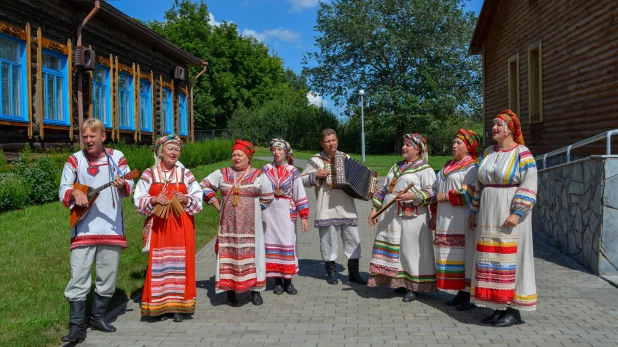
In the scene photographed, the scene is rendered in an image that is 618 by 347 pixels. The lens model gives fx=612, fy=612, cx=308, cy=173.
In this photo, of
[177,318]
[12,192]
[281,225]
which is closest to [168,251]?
[177,318]

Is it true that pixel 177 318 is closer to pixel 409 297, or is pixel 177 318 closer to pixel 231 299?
pixel 231 299

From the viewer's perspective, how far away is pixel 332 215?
7504mm

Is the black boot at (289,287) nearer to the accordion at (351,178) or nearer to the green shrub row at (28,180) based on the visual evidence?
the accordion at (351,178)

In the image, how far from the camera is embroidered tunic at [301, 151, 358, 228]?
7.50 m

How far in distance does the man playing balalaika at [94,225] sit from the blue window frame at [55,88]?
33.0 feet

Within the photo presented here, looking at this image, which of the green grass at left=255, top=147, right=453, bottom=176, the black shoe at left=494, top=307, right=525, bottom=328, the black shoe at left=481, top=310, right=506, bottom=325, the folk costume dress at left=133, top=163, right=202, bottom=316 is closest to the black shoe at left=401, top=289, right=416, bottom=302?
the black shoe at left=481, top=310, right=506, bottom=325

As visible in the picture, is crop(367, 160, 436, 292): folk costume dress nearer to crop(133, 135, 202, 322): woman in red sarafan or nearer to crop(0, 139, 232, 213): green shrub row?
crop(133, 135, 202, 322): woman in red sarafan

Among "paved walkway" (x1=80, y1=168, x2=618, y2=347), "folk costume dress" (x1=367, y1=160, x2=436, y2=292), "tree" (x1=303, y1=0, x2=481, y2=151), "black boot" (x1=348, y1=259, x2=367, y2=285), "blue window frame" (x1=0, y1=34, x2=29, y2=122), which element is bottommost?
"paved walkway" (x1=80, y1=168, x2=618, y2=347)

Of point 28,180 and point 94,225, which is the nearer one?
point 94,225

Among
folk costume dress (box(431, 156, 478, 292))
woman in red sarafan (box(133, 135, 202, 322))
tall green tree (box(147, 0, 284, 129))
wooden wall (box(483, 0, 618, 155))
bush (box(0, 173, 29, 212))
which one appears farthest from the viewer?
tall green tree (box(147, 0, 284, 129))

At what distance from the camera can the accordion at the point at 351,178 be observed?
7305 mm

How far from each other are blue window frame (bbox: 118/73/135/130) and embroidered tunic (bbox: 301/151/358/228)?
13.3m

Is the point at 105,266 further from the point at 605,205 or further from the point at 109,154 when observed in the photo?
the point at 605,205

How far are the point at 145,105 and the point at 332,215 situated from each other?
16.0 meters
